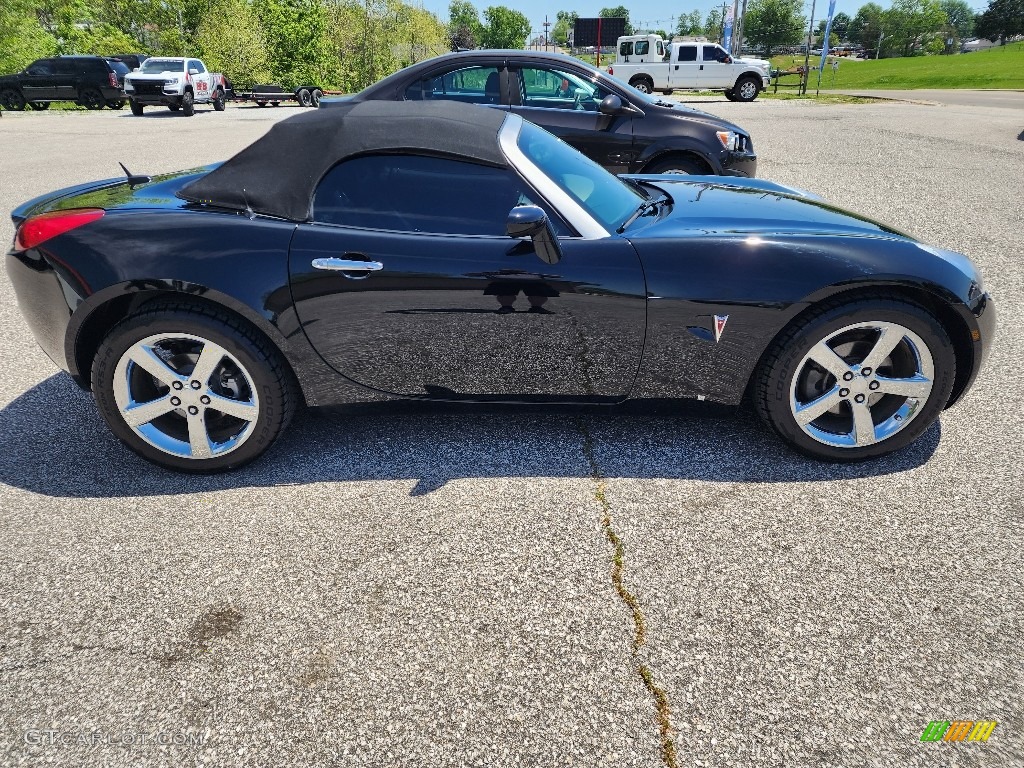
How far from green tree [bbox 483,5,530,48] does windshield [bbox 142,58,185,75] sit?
117 m

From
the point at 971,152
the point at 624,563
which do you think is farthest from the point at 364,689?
the point at 971,152

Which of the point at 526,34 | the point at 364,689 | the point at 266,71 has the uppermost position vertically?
the point at 526,34

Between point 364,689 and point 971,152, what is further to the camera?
point 971,152

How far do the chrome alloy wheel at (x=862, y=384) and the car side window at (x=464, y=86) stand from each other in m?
5.09

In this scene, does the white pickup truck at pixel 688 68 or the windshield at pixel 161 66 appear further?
the white pickup truck at pixel 688 68

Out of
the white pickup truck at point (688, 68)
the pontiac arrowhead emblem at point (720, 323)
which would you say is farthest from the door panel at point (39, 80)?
the pontiac arrowhead emblem at point (720, 323)

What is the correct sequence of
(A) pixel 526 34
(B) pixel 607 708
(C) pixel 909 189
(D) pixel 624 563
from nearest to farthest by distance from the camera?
(B) pixel 607 708
(D) pixel 624 563
(C) pixel 909 189
(A) pixel 526 34

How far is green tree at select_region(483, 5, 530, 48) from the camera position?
131 metres

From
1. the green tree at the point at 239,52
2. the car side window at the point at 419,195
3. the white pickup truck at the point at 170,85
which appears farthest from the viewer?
the green tree at the point at 239,52

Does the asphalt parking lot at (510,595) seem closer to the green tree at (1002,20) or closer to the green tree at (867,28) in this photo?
the green tree at (1002,20)

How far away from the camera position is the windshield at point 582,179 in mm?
2905

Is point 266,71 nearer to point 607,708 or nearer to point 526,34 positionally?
point 607,708

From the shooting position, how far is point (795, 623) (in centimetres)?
208

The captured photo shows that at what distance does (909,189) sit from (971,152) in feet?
14.0
